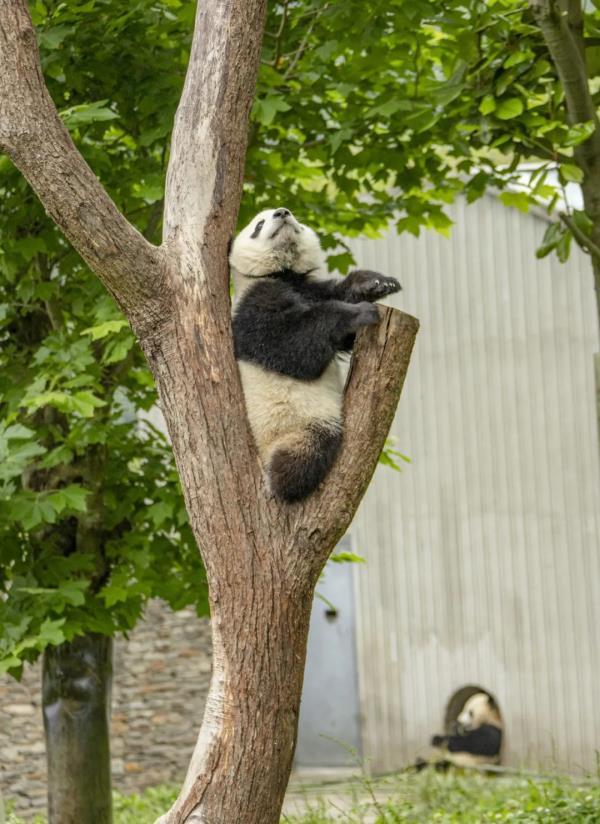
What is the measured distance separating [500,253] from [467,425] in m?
1.62

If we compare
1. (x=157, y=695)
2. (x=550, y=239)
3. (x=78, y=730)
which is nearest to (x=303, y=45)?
(x=550, y=239)

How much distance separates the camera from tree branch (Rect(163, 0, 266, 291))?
3.43 m

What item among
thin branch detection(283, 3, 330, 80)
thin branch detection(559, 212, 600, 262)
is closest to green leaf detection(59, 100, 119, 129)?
thin branch detection(283, 3, 330, 80)

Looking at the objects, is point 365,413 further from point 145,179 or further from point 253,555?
point 145,179

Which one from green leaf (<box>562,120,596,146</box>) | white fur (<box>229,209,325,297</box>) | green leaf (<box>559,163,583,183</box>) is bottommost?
white fur (<box>229,209,325,297</box>)

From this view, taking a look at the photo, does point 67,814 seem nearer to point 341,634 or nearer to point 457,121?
point 457,121

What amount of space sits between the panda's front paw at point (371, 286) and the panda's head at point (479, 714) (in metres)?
6.92

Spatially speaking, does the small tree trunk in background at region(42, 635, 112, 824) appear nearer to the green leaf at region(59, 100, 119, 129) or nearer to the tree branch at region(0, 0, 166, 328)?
the green leaf at region(59, 100, 119, 129)

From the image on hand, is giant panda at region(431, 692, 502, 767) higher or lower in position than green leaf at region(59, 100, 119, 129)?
lower

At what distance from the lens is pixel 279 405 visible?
3.46 m

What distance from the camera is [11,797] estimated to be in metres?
8.63

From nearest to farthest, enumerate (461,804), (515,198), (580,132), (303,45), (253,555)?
(253,555) → (580,132) → (303,45) → (515,198) → (461,804)

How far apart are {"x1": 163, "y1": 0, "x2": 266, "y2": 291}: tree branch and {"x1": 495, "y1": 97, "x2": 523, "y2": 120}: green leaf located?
4.82 feet

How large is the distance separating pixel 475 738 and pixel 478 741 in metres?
0.04
